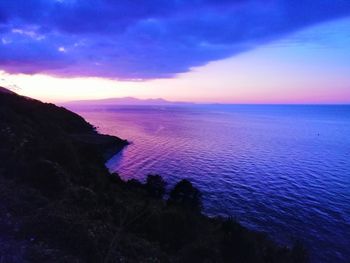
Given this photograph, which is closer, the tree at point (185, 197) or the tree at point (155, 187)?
the tree at point (185, 197)

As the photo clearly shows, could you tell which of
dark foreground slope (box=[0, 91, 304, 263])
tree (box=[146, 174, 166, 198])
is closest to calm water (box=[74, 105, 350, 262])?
tree (box=[146, 174, 166, 198])

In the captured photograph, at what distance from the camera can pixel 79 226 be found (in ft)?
42.7

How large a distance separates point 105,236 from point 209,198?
31565 millimetres

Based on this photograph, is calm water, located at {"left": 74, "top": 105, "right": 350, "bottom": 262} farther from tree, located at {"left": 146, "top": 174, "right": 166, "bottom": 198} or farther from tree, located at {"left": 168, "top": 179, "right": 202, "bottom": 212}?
tree, located at {"left": 146, "top": 174, "right": 166, "bottom": 198}

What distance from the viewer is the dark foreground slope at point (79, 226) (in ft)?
38.7

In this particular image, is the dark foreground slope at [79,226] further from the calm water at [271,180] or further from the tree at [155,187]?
the calm water at [271,180]

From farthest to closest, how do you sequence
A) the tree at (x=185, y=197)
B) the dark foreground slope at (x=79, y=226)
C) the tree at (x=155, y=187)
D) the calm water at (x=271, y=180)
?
the tree at (x=155, y=187)
the tree at (x=185, y=197)
the calm water at (x=271, y=180)
the dark foreground slope at (x=79, y=226)

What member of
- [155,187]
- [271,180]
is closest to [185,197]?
[155,187]

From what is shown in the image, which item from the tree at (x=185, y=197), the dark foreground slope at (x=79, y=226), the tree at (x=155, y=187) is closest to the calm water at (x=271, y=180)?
the tree at (x=185, y=197)

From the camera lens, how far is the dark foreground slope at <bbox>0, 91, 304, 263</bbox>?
38.7 ft

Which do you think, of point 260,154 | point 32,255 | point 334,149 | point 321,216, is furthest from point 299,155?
point 32,255

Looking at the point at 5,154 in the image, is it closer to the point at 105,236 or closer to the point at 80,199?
the point at 80,199

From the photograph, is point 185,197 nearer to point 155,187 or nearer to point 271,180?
point 155,187

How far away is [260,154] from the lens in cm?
7750
